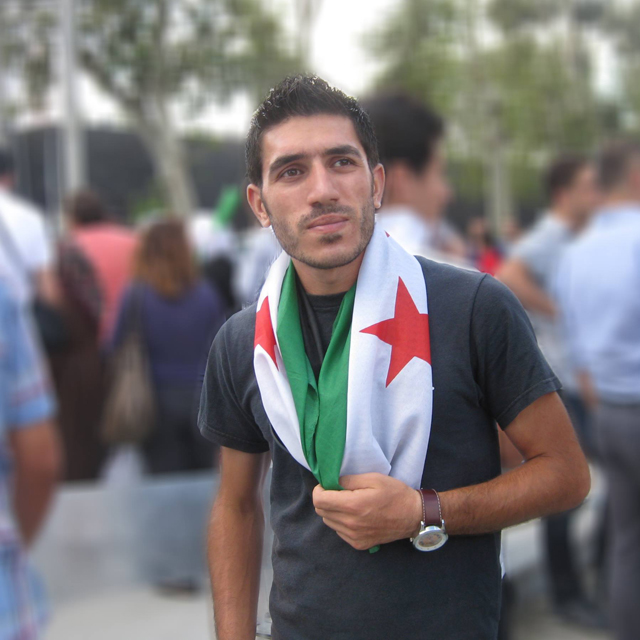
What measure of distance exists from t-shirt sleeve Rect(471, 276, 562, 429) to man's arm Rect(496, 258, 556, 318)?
10.7 ft

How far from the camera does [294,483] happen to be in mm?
1520

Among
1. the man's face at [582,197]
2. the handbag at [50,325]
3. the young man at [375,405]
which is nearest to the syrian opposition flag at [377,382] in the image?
the young man at [375,405]

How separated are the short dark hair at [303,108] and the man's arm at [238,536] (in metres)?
0.49

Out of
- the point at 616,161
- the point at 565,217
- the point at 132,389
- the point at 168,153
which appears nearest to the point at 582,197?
the point at 565,217

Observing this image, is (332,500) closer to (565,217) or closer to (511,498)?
(511,498)

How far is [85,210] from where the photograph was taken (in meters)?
5.88

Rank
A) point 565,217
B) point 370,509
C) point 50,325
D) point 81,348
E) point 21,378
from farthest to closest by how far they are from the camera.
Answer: point 81,348, point 50,325, point 565,217, point 21,378, point 370,509

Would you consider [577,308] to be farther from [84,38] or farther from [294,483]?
[84,38]

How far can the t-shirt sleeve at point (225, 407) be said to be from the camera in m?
1.54

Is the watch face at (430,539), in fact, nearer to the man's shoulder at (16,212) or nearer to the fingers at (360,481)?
the fingers at (360,481)

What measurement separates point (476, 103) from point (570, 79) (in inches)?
89.1

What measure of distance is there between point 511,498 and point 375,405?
253mm

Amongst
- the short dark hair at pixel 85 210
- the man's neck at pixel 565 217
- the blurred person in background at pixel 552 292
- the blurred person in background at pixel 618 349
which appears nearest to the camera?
the blurred person in background at pixel 618 349

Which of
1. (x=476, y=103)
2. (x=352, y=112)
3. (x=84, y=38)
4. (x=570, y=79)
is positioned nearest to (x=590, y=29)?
(x=570, y=79)
